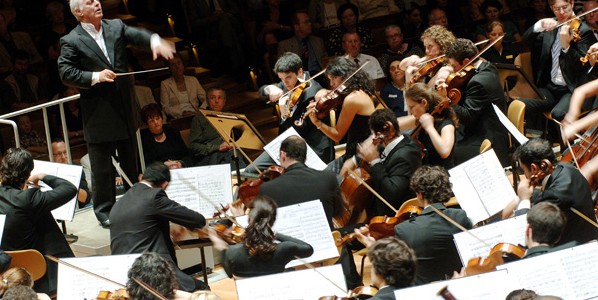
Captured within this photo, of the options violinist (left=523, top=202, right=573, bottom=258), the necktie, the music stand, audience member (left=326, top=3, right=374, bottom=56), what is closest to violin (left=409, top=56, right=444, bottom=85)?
the necktie

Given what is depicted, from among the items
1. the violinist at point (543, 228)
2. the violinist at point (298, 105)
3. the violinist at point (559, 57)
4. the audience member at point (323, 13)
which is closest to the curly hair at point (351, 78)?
the violinist at point (298, 105)

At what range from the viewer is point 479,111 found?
22.1 feet

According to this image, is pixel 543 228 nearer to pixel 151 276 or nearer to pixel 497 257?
pixel 497 257

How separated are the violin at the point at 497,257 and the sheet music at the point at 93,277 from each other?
1.76 meters

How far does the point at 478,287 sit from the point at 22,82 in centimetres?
591

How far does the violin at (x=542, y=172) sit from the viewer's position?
5012mm

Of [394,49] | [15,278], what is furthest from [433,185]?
[394,49]

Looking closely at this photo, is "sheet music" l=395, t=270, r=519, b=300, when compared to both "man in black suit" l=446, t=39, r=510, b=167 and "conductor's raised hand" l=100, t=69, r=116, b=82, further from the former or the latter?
"conductor's raised hand" l=100, t=69, r=116, b=82

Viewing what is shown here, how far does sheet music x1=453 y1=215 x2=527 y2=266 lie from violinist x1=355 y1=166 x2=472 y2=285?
0.79ft

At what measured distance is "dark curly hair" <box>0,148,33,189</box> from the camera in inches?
221

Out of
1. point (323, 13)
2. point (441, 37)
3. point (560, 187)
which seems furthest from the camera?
point (323, 13)

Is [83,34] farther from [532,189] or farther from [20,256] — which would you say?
[532,189]

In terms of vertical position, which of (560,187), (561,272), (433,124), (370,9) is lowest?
(561,272)

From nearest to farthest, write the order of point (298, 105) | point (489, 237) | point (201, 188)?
point (489, 237) → point (201, 188) → point (298, 105)
